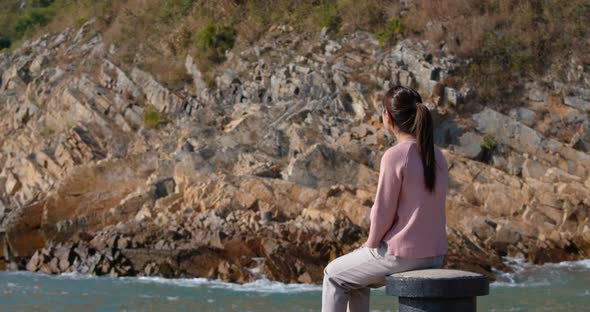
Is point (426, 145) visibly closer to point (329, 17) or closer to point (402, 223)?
point (402, 223)

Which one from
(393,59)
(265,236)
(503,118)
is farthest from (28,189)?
(503,118)

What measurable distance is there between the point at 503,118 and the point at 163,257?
8.39 m

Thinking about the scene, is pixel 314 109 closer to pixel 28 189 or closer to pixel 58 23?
pixel 28 189

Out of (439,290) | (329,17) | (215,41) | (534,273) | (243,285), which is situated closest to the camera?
(439,290)

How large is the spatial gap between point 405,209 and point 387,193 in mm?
100

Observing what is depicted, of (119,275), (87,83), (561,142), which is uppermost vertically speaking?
(87,83)

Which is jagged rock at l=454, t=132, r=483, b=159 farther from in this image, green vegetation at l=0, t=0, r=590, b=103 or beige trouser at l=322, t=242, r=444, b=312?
beige trouser at l=322, t=242, r=444, b=312

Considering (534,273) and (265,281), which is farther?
(534,273)

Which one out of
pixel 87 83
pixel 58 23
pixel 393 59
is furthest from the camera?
pixel 58 23

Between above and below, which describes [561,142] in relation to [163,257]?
above

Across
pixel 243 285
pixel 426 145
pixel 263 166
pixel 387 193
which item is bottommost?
pixel 243 285

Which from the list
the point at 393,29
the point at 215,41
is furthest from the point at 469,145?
the point at 215,41

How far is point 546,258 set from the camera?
14.4 metres

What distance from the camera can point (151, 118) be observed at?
20.1m
